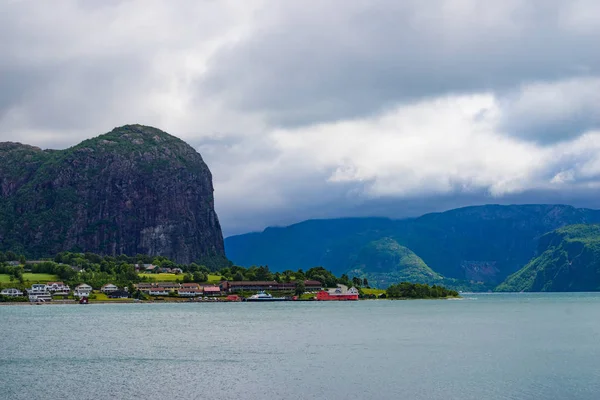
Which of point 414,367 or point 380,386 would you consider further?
point 414,367

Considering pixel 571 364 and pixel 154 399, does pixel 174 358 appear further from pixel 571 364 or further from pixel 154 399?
pixel 571 364

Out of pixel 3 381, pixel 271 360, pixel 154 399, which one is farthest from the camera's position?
pixel 271 360

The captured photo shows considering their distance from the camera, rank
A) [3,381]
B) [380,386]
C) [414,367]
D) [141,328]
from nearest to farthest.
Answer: [380,386], [3,381], [414,367], [141,328]

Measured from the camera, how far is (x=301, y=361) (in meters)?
98.3

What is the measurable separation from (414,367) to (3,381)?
48.4 meters

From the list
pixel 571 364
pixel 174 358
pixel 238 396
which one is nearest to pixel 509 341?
pixel 571 364

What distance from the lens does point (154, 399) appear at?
7256cm

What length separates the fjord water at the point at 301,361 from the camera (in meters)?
76.7

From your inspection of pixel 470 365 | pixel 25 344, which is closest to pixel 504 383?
pixel 470 365

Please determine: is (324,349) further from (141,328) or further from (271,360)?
(141,328)

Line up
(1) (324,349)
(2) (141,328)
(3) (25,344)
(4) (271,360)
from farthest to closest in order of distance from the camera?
1. (2) (141,328)
2. (3) (25,344)
3. (1) (324,349)
4. (4) (271,360)

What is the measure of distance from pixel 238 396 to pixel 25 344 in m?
61.8

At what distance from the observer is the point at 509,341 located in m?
124

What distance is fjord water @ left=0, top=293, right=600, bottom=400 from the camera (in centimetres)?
7669
